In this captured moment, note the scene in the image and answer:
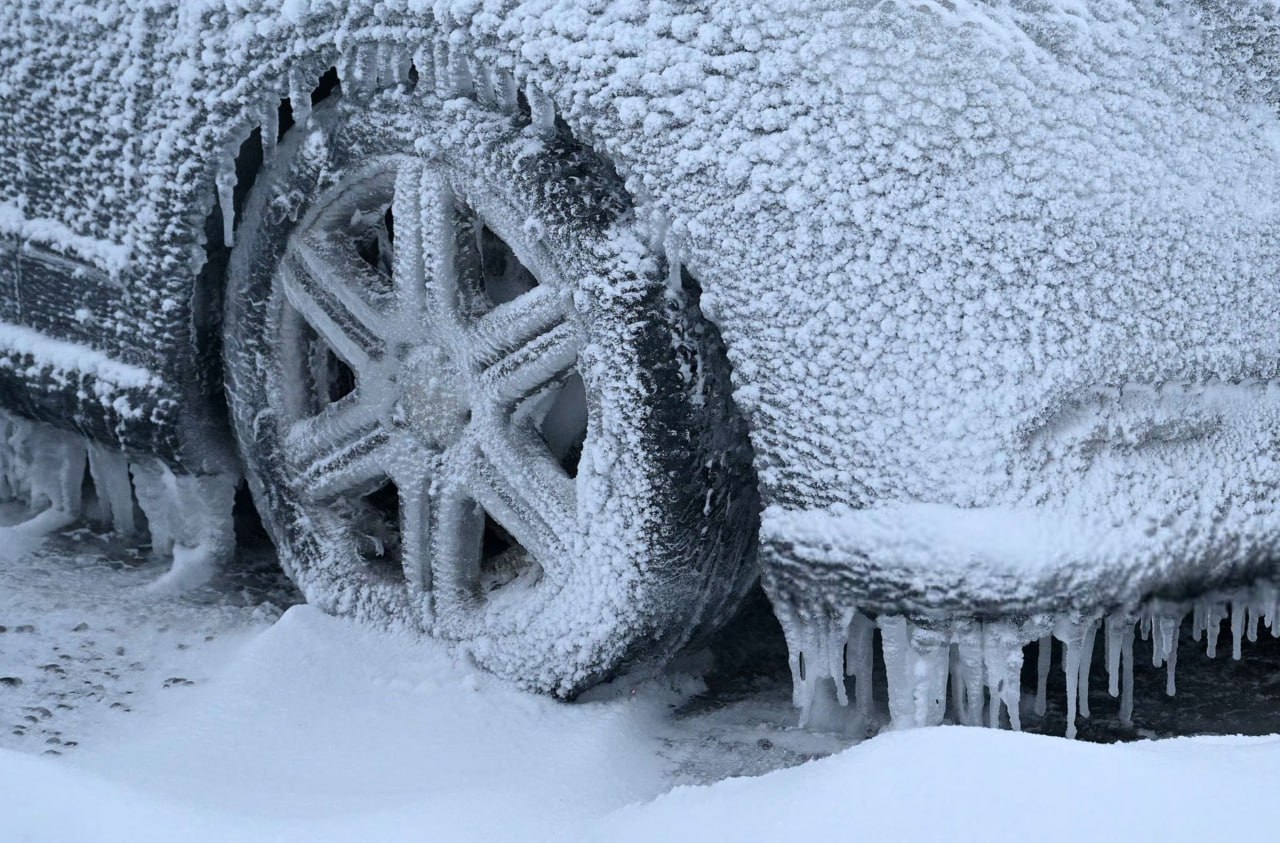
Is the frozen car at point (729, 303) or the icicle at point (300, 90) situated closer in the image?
the frozen car at point (729, 303)

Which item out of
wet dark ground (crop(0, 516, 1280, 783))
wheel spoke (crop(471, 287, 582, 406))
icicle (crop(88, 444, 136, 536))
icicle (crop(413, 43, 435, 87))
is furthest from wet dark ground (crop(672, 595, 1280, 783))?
icicle (crop(88, 444, 136, 536))

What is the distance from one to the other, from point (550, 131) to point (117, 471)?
1.20 metres

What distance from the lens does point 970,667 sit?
162cm

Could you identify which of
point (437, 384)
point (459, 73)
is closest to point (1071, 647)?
point (437, 384)

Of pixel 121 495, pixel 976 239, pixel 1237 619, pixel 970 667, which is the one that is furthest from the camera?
pixel 121 495

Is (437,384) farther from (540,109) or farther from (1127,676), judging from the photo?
(1127,676)

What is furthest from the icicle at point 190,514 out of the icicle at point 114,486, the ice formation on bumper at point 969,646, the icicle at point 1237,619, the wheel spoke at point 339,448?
the icicle at point 1237,619

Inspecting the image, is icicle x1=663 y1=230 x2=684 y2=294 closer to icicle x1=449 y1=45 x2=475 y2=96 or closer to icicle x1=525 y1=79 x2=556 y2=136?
icicle x1=525 y1=79 x2=556 y2=136

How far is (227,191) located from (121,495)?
2.39 ft

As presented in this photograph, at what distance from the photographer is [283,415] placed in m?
2.16

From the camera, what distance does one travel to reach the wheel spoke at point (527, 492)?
6.05 ft

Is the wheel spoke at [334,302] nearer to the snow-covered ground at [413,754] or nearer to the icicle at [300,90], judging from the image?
the icicle at [300,90]

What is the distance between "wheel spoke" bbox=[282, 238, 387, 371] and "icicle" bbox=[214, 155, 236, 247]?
0.34 feet

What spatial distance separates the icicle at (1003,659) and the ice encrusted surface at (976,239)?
0.24 ft
